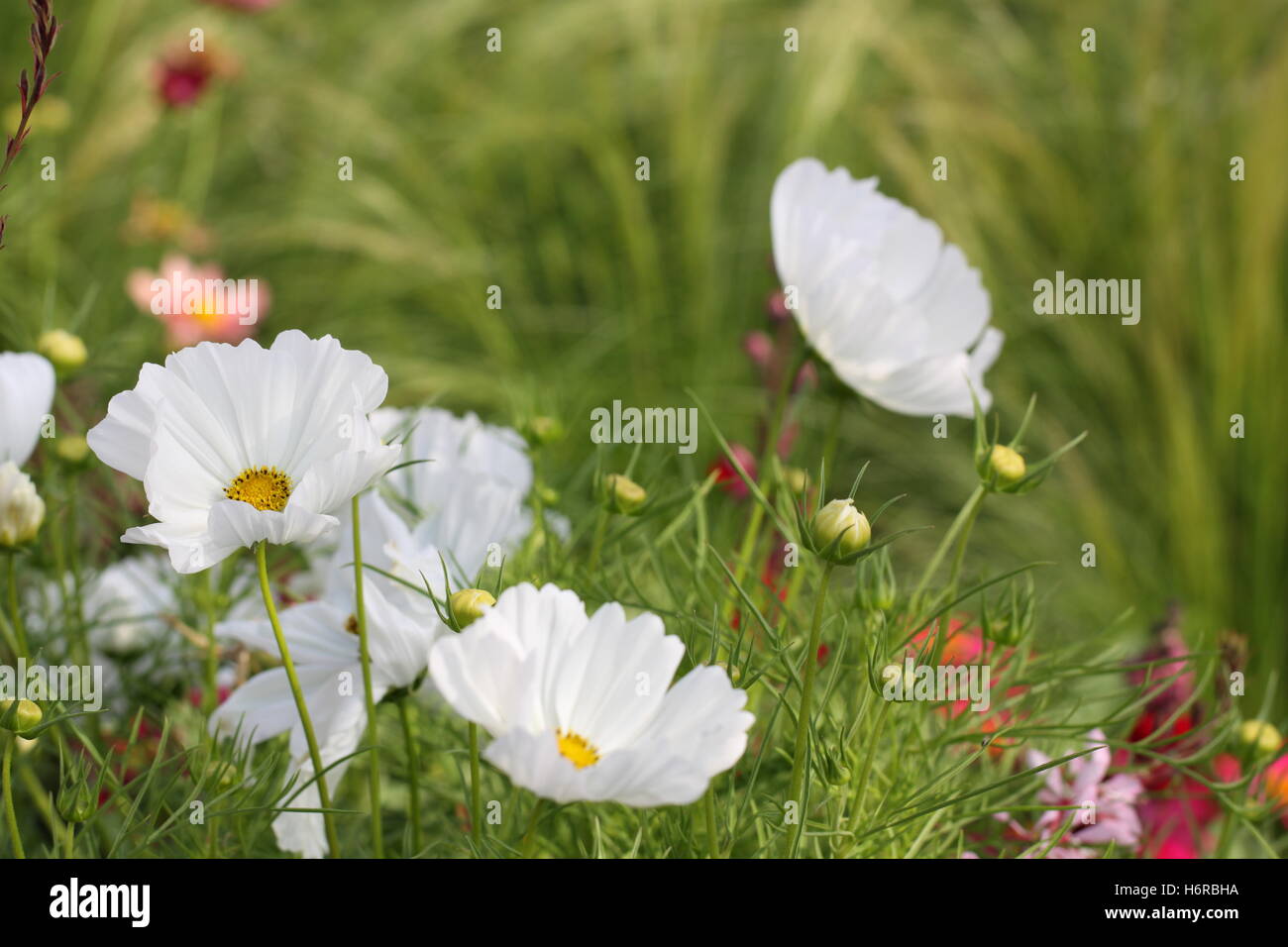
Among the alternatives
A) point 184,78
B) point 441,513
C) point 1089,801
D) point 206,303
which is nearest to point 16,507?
point 441,513

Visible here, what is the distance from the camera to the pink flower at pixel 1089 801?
51 cm

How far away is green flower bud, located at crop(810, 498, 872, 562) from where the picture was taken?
0.39 m

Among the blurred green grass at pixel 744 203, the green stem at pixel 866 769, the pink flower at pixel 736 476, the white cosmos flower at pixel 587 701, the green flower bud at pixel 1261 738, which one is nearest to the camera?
the white cosmos flower at pixel 587 701

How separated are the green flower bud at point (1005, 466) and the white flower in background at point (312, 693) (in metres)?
0.19

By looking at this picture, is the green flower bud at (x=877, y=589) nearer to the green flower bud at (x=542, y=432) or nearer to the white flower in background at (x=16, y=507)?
the green flower bud at (x=542, y=432)

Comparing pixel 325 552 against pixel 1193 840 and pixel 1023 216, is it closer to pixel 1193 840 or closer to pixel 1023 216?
pixel 1193 840

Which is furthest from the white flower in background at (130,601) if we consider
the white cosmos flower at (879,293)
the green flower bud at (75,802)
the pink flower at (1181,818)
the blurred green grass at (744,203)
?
the blurred green grass at (744,203)

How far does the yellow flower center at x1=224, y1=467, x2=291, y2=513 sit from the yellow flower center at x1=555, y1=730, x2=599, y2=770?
112mm

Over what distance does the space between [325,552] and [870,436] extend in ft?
4.25

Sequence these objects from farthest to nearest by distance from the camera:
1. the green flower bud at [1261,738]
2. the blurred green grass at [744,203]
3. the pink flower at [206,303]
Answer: the blurred green grass at [744,203] < the pink flower at [206,303] < the green flower bud at [1261,738]

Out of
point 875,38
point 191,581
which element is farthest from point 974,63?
point 191,581

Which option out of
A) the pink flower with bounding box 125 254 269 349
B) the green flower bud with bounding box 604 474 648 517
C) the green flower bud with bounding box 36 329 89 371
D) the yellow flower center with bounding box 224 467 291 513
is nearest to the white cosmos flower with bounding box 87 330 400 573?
the yellow flower center with bounding box 224 467 291 513

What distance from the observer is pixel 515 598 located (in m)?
0.36

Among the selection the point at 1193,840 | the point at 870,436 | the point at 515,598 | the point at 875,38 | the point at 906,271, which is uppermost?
the point at 875,38
